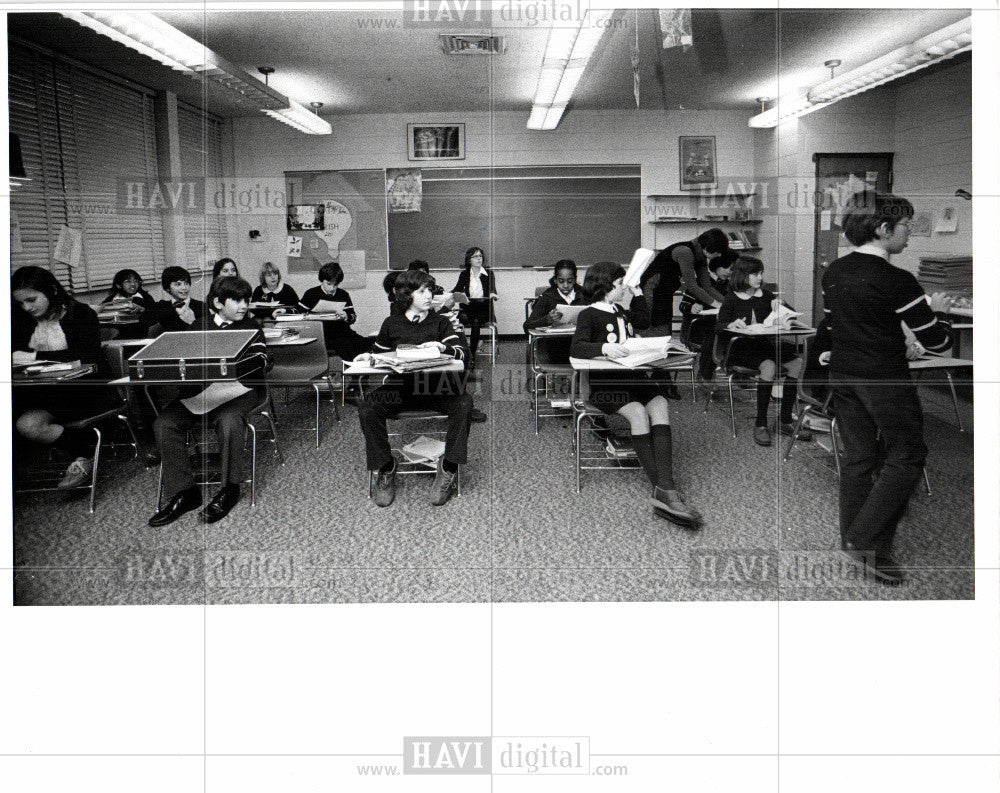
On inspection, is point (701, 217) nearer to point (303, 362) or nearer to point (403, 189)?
point (403, 189)

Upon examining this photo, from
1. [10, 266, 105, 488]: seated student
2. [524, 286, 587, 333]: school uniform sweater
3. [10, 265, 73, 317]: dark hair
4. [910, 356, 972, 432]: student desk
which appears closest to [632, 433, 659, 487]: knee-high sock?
[910, 356, 972, 432]: student desk

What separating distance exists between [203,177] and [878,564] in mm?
3247

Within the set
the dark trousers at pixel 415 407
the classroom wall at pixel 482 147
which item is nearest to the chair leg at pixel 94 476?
the classroom wall at pixel 482 147

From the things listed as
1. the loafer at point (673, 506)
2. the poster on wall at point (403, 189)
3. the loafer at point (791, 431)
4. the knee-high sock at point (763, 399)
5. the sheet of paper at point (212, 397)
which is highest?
the poster on wall at point (403, 189)

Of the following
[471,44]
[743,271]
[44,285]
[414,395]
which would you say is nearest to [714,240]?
[743,271]

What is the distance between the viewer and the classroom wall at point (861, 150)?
2986 millimetres

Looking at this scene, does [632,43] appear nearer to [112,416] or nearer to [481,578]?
[481,578]

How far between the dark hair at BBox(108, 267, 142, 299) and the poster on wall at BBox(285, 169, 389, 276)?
731 millimetres

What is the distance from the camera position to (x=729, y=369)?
403 centimetres

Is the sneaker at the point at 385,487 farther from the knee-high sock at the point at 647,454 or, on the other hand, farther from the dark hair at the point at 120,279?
the dark hair at the point at 120,279

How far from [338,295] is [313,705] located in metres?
2.88

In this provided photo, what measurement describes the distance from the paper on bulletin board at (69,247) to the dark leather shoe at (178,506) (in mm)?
1013

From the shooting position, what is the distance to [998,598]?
6.38 feet

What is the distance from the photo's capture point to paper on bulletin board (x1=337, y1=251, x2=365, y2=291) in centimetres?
430
